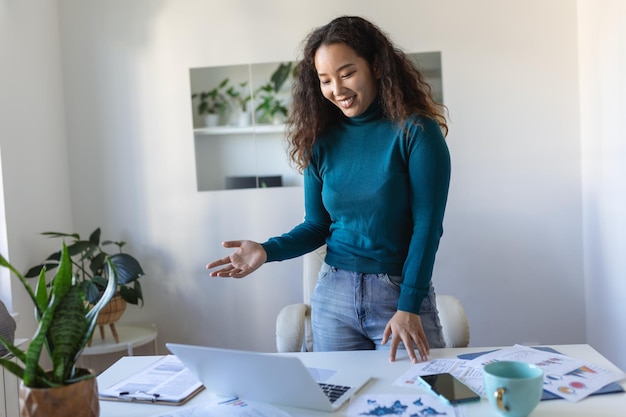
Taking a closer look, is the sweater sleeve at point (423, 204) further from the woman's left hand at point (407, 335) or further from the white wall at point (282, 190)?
the white wall at point (282, 190)

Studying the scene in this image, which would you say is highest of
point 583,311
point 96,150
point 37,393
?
point 96,150

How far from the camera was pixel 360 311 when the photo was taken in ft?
5.02

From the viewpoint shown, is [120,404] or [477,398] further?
[120,404]

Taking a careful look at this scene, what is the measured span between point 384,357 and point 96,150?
2.31 meters

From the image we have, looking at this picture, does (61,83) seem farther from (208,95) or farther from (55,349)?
(55,349)

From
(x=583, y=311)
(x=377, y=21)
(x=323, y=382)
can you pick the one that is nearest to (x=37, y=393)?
(x=323, y=382)

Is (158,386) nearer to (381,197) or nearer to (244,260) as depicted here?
(244,260)

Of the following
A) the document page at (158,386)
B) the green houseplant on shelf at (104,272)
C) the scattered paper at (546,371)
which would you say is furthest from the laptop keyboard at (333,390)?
the green houseplant on shelf at (104,272)

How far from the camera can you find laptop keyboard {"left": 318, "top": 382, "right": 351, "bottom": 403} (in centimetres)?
117

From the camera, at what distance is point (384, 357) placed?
1412 millimetres

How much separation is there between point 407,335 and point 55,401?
2.43ft

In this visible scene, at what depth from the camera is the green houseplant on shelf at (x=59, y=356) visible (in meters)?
1.00

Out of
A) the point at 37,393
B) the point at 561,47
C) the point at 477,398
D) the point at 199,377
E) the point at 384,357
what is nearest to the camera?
the point at 37,393

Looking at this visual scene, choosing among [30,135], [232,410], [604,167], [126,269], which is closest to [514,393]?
[232,410]
